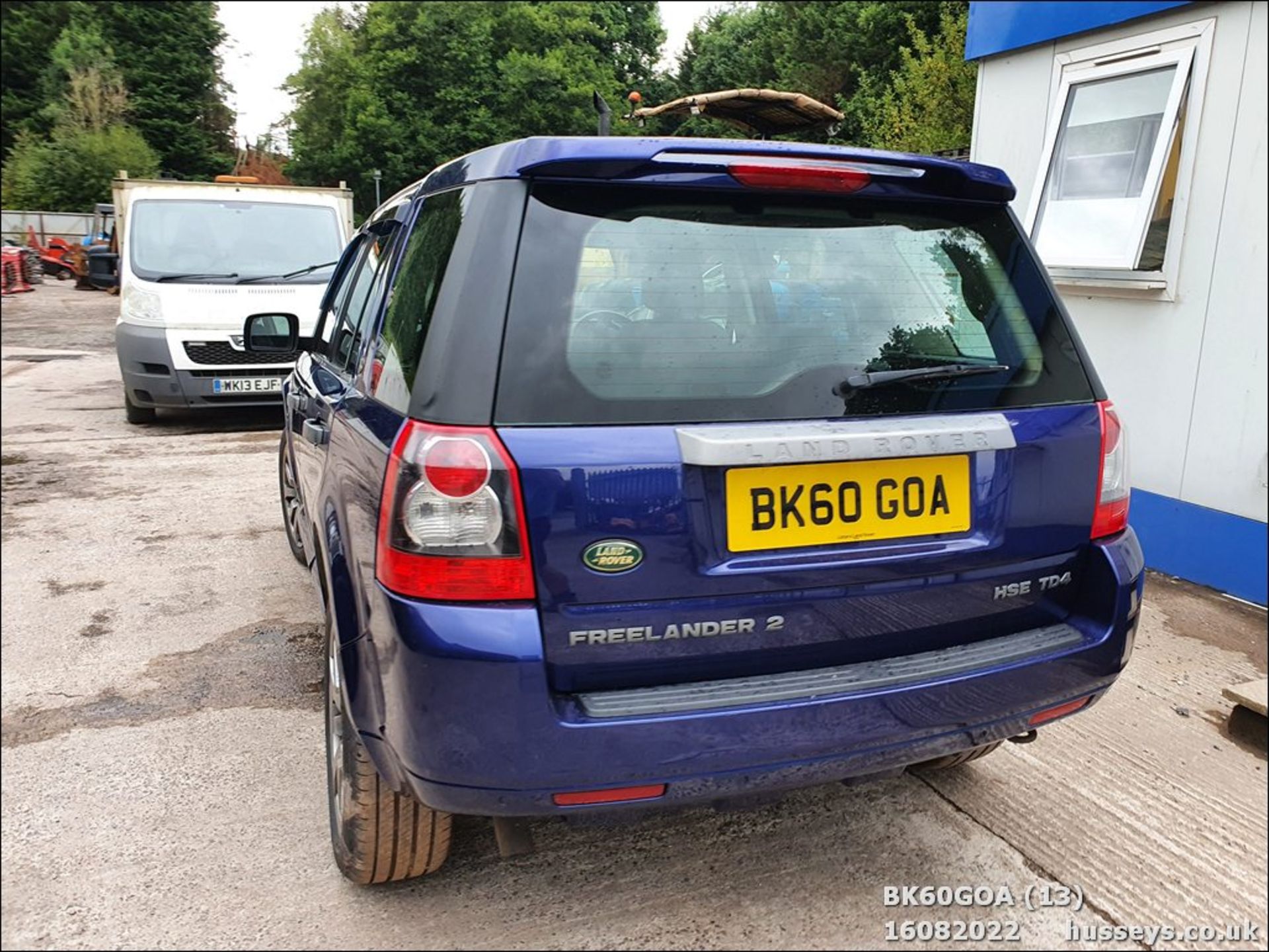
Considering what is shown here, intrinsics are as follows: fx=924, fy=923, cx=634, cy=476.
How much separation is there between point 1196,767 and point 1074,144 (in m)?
3.30

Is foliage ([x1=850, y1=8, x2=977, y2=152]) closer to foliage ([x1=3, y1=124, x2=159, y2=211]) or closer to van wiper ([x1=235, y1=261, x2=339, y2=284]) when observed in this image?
van wiper ([x1=235, y1=261, x2=339, y2=284])

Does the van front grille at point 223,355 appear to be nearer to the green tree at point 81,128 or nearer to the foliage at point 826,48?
the green tree at point 81,128

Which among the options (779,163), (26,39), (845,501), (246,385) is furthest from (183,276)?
(845,501)

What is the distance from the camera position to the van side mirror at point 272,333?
3740 mm

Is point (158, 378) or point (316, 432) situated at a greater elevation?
point (316, 432)

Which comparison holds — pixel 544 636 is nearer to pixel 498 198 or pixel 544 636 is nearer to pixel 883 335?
pixel 498 198

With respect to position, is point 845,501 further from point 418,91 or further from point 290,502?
point 418,91

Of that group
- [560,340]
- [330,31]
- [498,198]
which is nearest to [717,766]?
[560,340]

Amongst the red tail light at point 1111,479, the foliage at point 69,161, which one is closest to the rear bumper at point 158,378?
the foliage at point 69,161

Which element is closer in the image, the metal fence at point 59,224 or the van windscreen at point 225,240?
the van windscreen at point 225,240

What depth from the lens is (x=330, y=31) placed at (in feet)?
119

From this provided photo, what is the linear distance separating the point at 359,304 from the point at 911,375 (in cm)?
173

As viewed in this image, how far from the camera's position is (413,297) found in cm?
203

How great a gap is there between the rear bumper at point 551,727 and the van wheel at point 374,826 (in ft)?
0.69
